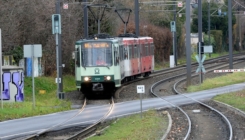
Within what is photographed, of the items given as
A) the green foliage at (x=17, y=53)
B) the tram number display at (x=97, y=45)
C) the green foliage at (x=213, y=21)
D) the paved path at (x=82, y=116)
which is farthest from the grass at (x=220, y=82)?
the green foliage at (x=213, y=21)

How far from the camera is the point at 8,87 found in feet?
86.9

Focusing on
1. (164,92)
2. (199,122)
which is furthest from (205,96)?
(199,122)

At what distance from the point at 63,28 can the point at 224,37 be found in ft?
172

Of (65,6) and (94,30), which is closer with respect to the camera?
(65,6)

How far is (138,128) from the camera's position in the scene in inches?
718

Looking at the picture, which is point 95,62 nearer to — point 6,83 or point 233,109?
point 6,83

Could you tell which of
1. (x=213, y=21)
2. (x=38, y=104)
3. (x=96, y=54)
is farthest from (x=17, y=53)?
(x=213, y=21)

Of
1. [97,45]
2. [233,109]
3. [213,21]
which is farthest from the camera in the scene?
[213,21]

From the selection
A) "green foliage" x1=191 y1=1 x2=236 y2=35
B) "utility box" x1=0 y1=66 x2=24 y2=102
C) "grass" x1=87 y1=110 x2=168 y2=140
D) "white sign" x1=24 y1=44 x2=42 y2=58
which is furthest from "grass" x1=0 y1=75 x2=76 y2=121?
"green foliage" x1=191 y1=1 x2=236 y2=35

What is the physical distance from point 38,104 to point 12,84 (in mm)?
1550

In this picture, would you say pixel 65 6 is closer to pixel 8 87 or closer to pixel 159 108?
pixel 8 87

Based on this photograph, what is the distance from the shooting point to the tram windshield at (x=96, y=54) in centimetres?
2963

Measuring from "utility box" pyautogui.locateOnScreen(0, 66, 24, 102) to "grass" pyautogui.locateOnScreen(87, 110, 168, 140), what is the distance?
7098 millimetres

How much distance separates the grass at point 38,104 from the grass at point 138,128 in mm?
4536
